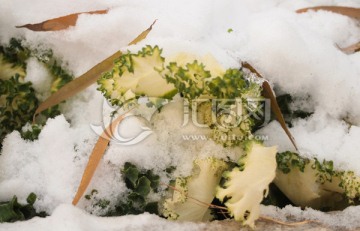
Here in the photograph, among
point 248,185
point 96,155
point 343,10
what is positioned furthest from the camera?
point 343,10

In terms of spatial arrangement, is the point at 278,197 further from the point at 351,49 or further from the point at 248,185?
the point at 351,49

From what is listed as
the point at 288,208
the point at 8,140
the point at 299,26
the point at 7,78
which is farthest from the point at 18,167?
the point at 299,26

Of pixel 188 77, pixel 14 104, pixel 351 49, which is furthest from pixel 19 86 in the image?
pixel 351 49

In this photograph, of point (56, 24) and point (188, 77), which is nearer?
point (188, 77)

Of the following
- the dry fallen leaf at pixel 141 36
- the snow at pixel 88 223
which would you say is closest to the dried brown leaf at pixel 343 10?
the dry fallen leaf at pixel 141 36

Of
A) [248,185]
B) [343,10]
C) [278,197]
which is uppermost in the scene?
[343,10]

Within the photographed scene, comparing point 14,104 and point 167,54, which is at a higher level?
point 167,54

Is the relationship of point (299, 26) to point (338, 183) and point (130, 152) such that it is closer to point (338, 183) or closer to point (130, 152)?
point (338, 183)

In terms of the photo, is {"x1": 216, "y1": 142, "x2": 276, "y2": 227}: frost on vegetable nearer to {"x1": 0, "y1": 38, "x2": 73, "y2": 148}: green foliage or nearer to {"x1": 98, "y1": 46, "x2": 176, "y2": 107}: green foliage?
{"x1": 98, "y1": 46, "x2": 176, "y2": 107}: green foliage
